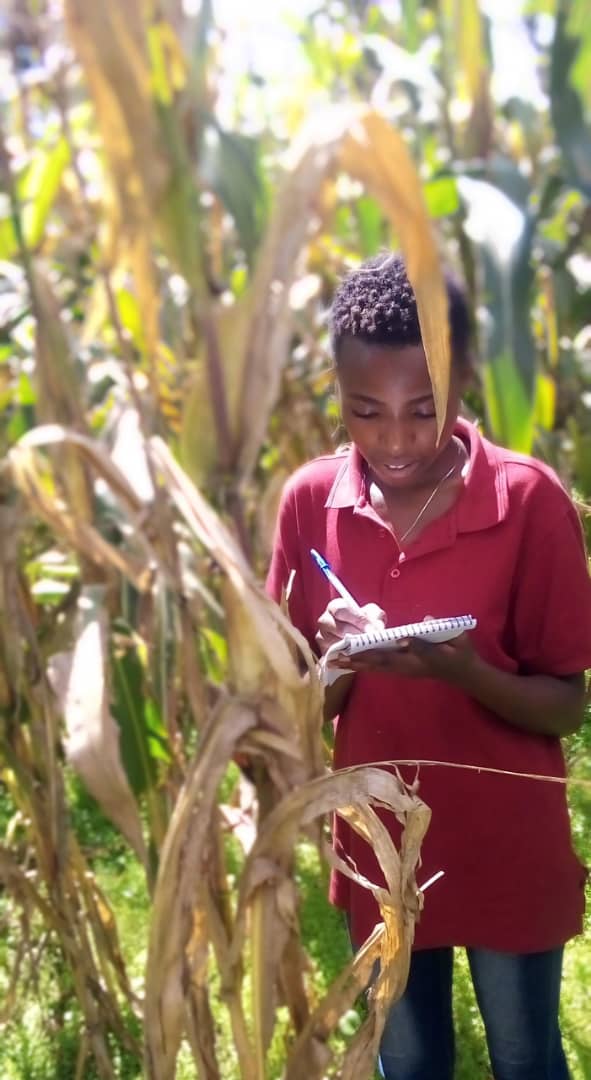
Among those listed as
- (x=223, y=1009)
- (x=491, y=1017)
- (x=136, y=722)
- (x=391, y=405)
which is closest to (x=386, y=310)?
(x=391, y=405)

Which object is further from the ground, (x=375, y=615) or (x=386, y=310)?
(x=386, y=310)

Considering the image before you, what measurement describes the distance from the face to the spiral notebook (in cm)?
9

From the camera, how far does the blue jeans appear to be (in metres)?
0.63

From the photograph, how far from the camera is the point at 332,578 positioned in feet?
1.90

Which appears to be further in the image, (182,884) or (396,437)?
(396,437)

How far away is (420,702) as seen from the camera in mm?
604

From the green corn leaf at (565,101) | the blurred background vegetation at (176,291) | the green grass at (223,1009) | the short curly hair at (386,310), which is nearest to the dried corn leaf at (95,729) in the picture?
the blurred background vegetation at (176,291)

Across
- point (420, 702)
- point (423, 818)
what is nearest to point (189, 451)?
point (423, 818)

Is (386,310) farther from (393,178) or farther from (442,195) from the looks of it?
(393,178)

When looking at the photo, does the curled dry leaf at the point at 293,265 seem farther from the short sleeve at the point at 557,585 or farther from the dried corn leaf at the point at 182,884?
the short sleeve at the point at 557,585

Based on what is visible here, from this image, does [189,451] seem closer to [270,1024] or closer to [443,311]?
[443,311]

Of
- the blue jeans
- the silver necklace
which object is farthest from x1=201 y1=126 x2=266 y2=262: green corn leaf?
the blue jeans

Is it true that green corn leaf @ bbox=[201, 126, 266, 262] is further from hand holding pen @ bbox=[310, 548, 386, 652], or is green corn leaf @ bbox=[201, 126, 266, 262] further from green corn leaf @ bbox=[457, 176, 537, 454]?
hand holding pen @ bbox=[310, 548, 386, 652]

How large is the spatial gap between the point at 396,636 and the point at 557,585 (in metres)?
0.14
